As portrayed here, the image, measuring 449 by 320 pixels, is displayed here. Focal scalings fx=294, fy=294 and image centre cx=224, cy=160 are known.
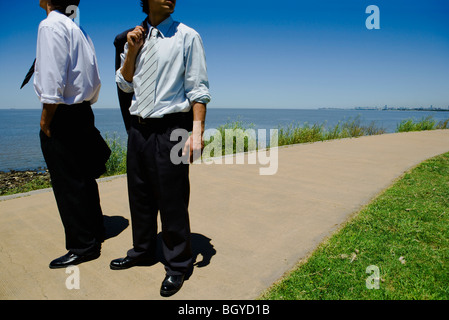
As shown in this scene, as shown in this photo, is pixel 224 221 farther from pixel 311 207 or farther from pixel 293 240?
pixel 311 207

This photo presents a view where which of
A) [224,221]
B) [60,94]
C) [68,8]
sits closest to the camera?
[60,94]

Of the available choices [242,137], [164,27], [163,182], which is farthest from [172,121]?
[242,137]

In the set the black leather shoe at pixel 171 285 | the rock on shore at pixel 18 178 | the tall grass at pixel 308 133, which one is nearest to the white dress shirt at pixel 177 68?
the black leather shoe at pixel 171 285

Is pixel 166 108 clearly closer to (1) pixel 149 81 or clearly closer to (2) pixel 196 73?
(1) pixel 149 81

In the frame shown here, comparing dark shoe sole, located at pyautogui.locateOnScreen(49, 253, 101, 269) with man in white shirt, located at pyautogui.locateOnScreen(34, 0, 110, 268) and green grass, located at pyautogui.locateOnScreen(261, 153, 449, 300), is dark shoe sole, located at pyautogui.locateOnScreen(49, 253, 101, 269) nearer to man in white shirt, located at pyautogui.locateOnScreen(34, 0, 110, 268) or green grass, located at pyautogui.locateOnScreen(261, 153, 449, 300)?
man in white shirt, located at pyautogui.locateOnScreen(34, 0, 110, 268)

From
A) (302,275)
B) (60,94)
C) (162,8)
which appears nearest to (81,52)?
(60,94)

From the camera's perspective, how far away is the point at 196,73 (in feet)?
7.47

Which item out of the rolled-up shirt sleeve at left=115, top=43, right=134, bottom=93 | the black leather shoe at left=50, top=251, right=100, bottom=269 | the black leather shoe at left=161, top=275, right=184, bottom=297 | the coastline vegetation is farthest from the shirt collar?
the coastline vegetation

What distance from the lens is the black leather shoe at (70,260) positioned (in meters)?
2.67

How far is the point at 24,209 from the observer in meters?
4.02

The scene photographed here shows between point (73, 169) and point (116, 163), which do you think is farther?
point (116, 163)

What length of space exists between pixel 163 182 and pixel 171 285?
0.81 metres

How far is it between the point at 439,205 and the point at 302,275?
286 centimetres

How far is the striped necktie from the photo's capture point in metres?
2.27
